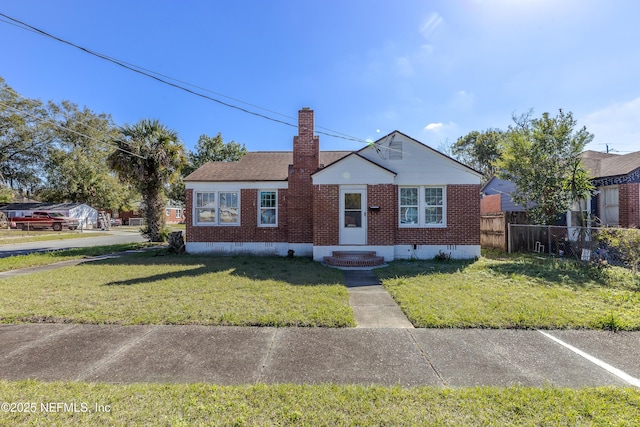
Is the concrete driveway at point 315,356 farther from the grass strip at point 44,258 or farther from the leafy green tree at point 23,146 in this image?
the leafy green tree at point 23,146

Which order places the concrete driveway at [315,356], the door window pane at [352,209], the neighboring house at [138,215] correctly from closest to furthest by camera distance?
1. the concrete driveway at [315,356]
2. the door window pane at [352,209]
3. the neighboring house at [138,215]

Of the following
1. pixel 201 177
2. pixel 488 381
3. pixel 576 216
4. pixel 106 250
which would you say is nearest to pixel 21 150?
pixel 106 250

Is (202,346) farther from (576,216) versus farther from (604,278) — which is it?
(576,216)

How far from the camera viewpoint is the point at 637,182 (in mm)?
11570

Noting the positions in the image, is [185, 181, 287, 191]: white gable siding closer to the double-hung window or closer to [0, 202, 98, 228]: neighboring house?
the double-hung window

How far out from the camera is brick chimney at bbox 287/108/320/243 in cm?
1187

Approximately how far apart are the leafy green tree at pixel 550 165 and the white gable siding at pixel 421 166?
296 cm

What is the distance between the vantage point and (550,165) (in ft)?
38.4

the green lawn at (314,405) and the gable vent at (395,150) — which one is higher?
the gable vent at (395,150)

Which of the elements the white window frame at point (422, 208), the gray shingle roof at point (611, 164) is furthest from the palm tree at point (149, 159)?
the gray shingle roof at point (611, 164)

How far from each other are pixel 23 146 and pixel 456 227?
5140cm

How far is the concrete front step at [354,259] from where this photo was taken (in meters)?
9.98

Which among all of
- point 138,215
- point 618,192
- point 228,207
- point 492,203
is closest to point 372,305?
point 228,207

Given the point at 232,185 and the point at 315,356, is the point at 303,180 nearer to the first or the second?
the point at 232,185
